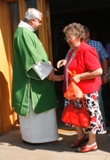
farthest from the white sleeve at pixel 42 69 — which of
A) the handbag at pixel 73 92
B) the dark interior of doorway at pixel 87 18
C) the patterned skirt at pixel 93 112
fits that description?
the dark interior of doorway at pixel 87 18

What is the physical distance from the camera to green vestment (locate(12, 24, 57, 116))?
3641 millimetres

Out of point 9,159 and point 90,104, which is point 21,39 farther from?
point 9,159

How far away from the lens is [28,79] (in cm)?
374

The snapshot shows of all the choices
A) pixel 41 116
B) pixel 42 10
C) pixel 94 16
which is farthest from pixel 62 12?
pixel 41 116

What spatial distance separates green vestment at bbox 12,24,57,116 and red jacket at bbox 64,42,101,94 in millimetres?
487

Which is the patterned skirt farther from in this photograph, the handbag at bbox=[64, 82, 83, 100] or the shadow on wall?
the shadow on wall

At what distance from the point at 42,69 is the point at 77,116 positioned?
28.6 inches

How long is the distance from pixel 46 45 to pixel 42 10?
502 millimetres

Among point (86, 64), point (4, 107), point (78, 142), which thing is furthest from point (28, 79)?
point (78, 142)

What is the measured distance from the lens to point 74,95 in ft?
10.9

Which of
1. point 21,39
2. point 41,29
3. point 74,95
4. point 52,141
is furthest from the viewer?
point 41,29

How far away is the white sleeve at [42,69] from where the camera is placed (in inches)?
143

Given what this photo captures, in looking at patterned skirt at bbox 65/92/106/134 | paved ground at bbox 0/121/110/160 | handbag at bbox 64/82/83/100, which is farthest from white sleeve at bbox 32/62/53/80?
paved ground at bbox 0/121/110/160

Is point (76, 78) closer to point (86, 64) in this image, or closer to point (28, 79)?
point (86, 64)
